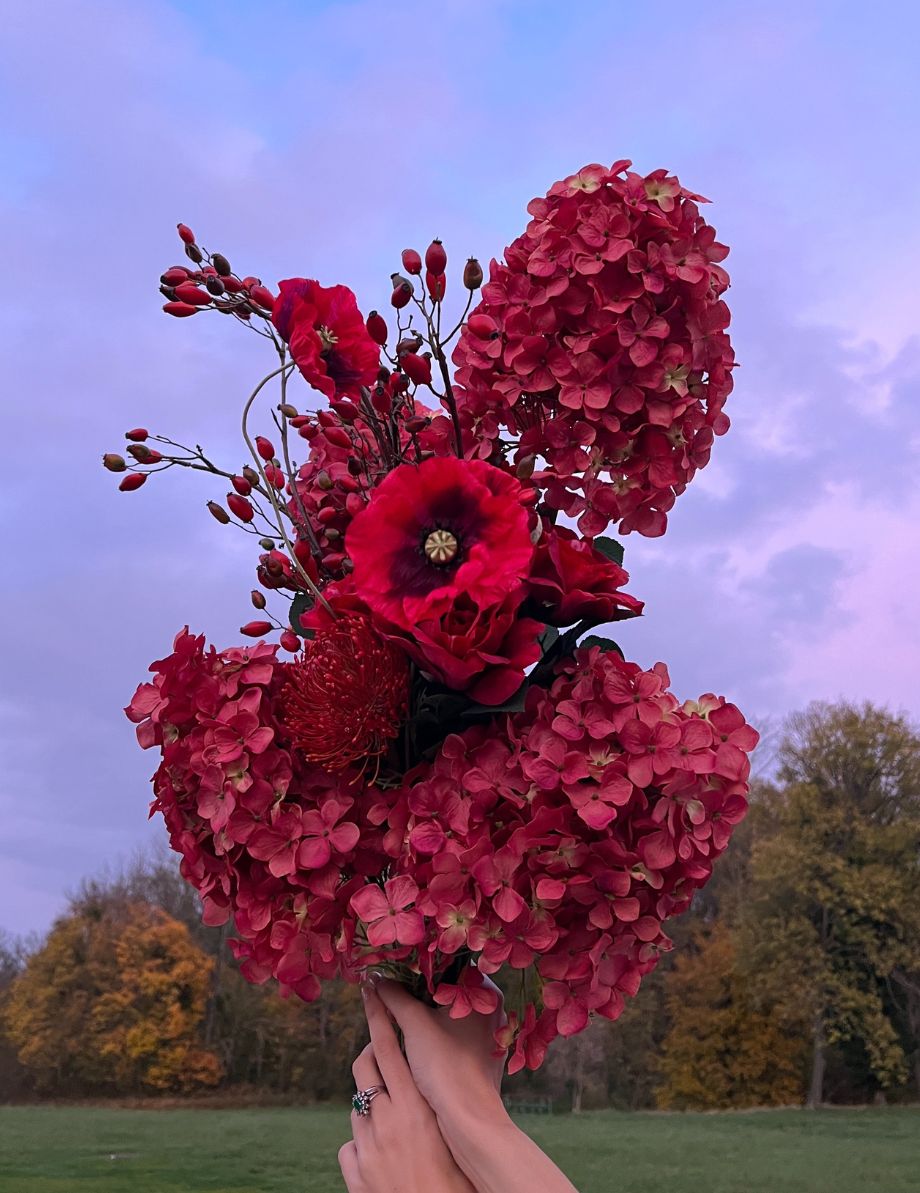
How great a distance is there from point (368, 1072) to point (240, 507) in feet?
3.80

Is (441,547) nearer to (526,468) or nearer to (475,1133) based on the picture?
(526,468)

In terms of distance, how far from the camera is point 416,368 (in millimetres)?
2205

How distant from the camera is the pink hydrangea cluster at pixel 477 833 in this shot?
1.96 metres

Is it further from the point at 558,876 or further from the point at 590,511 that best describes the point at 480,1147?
the point at 590,511

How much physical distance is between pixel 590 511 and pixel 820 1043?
87.2 ft

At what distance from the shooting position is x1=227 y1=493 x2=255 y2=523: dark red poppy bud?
7.50ft

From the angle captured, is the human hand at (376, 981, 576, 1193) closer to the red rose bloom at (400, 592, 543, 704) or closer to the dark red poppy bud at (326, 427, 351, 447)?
the red rose bloom at (400, 592, 543, 704)

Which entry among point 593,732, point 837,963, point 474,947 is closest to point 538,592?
point 593,732

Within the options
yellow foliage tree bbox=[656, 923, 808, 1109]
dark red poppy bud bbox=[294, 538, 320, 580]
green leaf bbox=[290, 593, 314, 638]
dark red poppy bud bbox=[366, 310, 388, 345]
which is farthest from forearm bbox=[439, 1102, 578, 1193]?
yellow foliage tree bbox=[656, 923, 808, 1109]

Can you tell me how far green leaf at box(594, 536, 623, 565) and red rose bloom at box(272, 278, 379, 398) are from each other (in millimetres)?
612

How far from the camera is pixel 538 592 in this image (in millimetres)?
2127

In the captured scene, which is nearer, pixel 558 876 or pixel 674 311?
pixel 558 876

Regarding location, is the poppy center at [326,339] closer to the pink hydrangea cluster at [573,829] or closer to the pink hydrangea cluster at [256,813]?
the pink hydrangea cluster at [256,813]

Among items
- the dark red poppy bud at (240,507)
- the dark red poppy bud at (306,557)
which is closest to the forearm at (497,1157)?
the dark red poppy bud at (306,557)
